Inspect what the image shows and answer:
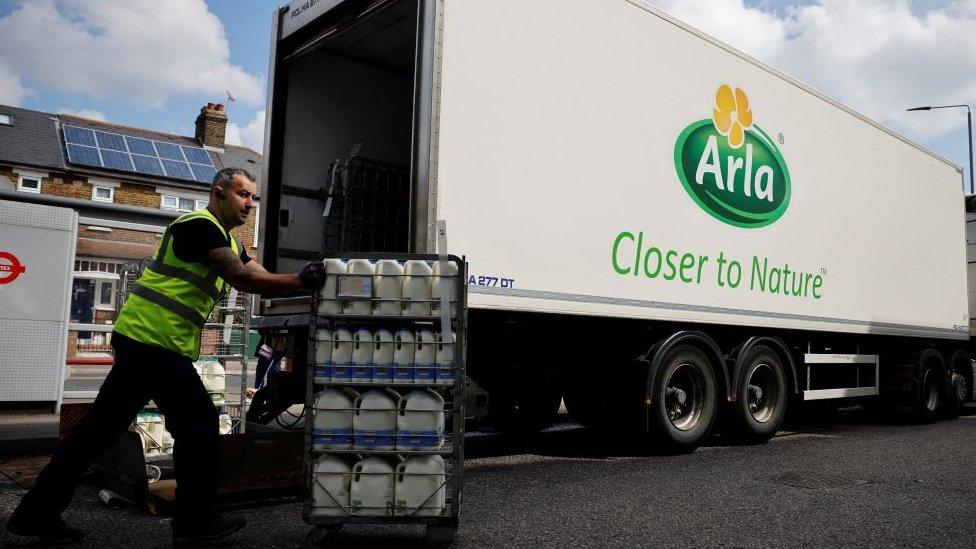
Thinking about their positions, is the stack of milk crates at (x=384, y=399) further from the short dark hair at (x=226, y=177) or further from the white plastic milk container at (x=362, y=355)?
the short dark hair at (x=226, y=177)

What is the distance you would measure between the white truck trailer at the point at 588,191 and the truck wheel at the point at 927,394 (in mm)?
2061

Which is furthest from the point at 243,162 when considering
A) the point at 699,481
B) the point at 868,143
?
the point at 699,481

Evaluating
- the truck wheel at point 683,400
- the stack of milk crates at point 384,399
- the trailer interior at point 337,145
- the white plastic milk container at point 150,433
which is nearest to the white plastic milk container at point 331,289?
the stack of milk crates at point 384,399

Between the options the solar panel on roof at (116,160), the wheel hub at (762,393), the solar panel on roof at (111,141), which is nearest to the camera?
the wheel hub at (762,393)

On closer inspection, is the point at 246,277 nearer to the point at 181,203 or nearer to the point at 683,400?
the point at 683,400

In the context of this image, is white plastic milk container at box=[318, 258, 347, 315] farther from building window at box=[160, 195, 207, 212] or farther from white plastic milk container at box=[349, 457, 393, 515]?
building window at box=[160, 195, 207, 212]

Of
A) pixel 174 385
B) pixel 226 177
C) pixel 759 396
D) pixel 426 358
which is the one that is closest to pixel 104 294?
pixel 226 177

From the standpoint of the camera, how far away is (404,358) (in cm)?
353

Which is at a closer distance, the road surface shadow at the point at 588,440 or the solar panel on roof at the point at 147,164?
the road surface shadow at the point at 588,440

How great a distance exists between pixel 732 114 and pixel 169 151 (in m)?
29.3

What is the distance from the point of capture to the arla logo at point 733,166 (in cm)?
689

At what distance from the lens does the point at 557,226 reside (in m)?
5.73

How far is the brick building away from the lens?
92.0 feet

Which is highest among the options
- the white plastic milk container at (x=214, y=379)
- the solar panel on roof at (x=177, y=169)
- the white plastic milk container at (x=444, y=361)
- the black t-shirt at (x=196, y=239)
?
the solar panel on roof at (x=177, y=169)
